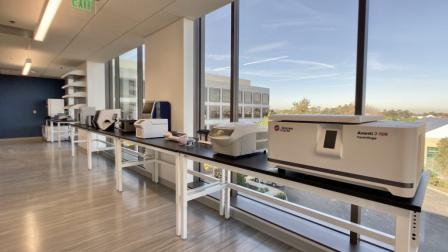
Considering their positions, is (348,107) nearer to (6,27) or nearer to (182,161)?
(182,161)

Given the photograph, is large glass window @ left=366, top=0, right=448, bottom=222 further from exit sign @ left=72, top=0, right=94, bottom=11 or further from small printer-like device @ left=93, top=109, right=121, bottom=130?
small printer-like device @ left=93, top=109, right=121, bottom=130

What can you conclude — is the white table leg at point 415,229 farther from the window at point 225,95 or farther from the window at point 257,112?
the window at point 225,95

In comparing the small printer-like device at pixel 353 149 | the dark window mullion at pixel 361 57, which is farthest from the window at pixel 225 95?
the small printer-like device at pixel 353 149

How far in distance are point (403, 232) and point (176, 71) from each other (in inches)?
119

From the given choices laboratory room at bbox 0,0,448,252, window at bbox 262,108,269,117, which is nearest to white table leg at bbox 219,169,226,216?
laboratory room at bbox 0,0,448,252

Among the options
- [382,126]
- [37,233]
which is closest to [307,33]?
[382,126]

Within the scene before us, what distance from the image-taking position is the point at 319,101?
2164 mm

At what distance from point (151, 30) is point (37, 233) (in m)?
2.95

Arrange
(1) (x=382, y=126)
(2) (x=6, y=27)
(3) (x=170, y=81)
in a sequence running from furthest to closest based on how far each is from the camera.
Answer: (2) (x=6, y=27), (3) (x=170, y=81), (1) (x=382, y=126)

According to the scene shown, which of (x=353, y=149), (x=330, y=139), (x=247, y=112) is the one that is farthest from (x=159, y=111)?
(x=353, y=149)

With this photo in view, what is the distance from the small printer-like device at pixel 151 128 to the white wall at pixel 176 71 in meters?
0.26

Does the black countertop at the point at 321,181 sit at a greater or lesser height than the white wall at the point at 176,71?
lesser

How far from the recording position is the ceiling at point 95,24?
2.90 m

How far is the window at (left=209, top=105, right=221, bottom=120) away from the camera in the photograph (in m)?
3.24
